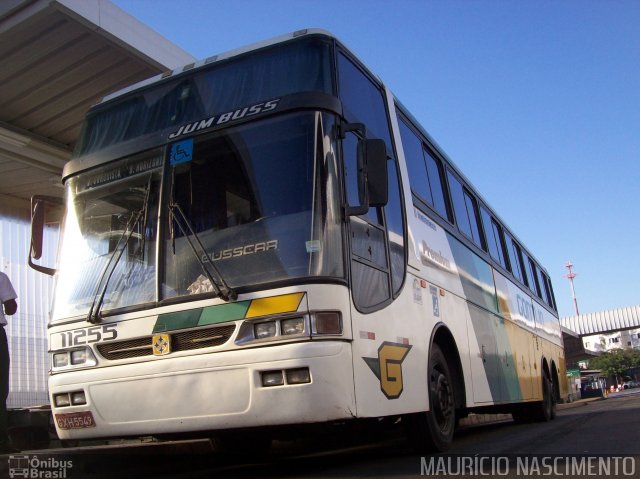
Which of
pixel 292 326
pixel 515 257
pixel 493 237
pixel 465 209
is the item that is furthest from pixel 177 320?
pixel 515 257

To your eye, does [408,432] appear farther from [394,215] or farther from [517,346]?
[517,346]

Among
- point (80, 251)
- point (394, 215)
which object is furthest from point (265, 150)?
point (80, 251)

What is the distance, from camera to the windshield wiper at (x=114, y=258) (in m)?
5.28

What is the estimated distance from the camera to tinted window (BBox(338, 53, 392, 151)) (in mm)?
5559

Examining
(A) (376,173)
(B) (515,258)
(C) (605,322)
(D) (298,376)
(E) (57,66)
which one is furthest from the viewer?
(C) (605,322)

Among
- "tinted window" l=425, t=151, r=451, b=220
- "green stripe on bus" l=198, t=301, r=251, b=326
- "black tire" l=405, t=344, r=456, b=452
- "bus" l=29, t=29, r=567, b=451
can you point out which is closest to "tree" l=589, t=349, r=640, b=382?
"tinted window" l=425, t=151, r=451, b=220

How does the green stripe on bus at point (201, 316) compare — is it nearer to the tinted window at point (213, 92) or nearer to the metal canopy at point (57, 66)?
the tinted window at point (213, 92)

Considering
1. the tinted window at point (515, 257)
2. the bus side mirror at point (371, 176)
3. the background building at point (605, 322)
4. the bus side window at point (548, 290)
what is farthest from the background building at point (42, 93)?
the background building at point (605, 322)

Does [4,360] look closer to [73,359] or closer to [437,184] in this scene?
[73,359]

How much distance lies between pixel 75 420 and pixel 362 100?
11.5 feet

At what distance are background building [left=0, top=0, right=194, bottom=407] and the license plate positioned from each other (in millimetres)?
3047

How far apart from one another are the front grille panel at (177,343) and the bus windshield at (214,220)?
0.30 meters

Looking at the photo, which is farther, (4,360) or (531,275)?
(531,275)

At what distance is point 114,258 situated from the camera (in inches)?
213
